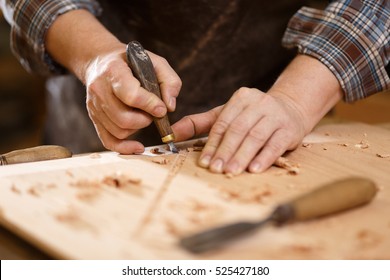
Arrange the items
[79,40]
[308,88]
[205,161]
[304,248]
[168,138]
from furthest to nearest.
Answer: [79,40] → [308,88] → [168,138] → [205,161] → [304,248]

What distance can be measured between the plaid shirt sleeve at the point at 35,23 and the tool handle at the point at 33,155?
0.48 metres

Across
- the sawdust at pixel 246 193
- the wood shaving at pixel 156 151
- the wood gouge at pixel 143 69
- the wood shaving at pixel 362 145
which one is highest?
the wood gouge at pixel 143 69

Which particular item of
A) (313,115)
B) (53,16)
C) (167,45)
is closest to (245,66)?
(167,45)

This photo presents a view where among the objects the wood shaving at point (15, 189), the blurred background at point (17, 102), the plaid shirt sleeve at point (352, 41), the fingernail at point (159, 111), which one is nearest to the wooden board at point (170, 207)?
the wood shaving at point (15, 189)

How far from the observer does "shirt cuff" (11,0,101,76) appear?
59.3 inches

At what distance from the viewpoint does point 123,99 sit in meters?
1.14

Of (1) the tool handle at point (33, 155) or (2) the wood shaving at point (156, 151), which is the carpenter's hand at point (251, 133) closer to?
(2) the wood shaving at point (156, 151)

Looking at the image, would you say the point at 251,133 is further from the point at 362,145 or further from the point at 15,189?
the point at 15,189

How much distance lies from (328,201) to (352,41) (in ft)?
2.20

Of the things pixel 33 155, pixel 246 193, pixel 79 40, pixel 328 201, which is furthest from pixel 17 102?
pixel 328 201

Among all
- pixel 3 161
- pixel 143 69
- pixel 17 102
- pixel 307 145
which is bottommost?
pixel 17 102

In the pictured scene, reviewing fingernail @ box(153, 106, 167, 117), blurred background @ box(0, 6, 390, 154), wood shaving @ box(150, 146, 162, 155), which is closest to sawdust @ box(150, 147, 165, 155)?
wood shaving @ box(150, 146, 162, 155)

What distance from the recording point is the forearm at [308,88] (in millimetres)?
1292
